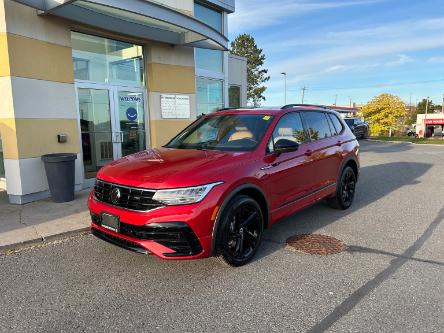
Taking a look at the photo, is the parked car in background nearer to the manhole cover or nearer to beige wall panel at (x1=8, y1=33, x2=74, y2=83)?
beige wall panel at (x1=8, y1=33, x2=74, y2=83)

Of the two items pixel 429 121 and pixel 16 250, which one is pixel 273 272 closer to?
pixel 16 250

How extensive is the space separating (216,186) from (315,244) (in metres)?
1.87

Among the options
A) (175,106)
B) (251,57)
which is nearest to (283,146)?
(175,106)

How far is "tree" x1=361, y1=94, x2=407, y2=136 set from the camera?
120ft

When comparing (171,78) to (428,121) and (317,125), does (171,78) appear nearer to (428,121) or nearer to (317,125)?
(317,125)

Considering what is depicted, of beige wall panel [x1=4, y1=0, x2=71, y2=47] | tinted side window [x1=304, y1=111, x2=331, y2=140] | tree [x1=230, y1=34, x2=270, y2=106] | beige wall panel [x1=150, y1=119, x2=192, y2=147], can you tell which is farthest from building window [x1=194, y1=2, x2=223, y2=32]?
tree [x1=230, y1=34, x2=270, y2=106]

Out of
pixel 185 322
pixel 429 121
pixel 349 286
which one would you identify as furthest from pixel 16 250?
pixel 429 121

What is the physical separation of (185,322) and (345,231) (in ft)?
10.3

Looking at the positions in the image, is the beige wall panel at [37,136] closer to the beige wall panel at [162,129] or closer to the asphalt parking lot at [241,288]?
the beige wall panel at [162,129]

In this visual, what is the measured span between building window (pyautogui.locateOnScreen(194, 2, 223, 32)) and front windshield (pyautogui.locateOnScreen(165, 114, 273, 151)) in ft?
24.5

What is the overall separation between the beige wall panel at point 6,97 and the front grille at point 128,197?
3708 mm

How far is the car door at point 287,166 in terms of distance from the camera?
4.49m

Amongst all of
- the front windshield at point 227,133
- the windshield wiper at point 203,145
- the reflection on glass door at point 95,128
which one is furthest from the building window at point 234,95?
the windshield wiper at point 203,145

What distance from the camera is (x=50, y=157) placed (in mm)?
6738
